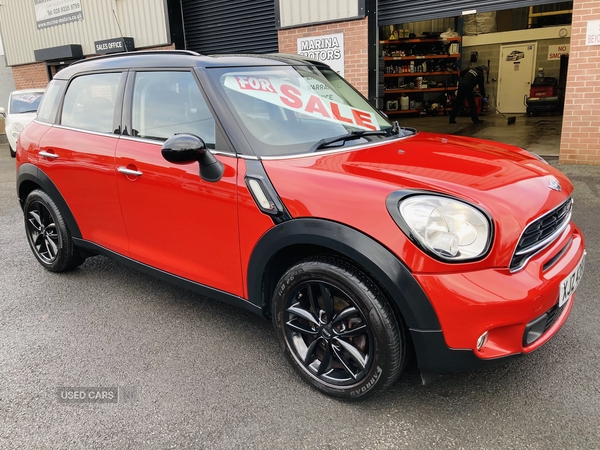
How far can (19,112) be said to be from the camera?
35.7 ft

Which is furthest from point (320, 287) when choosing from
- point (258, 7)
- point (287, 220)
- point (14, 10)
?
point (14, 10)

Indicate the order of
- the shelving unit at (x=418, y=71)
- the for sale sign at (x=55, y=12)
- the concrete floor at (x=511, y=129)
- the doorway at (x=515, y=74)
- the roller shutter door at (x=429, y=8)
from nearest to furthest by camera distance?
the roller shutter door at (x=429, y=8) < the concrete floor at (x=511, y=129) < the for sale sign at (x=55, y=12) < the shelving unit at (x=418, y=71) < the doorway at (x=515, y=74)

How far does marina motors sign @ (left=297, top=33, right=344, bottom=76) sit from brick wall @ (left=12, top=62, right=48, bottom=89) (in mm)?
10767

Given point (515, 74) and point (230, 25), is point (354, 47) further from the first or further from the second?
point (515, 74)

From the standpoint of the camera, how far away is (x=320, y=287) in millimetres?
2352

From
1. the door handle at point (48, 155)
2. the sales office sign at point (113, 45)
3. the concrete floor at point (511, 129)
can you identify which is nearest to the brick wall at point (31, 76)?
the sales office sign at point (113, 45)

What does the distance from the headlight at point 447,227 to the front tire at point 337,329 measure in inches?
12.8

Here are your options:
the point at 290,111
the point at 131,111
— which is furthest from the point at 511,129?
the point at 131,111

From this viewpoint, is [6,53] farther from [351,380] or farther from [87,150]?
[351,380]

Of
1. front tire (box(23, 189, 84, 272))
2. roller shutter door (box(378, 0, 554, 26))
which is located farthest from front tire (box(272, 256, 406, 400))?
roller shutter door (box(378, 0, 554, 26))

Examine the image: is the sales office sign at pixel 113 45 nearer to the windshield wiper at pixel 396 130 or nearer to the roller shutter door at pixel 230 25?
the roller shutter door at pixel 230 25

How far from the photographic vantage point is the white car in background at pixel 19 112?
10648 mm

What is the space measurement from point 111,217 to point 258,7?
28.2 feet

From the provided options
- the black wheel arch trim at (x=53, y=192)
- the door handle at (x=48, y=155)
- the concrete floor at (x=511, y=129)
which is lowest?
the concrete floor at (x=511, y=129)
